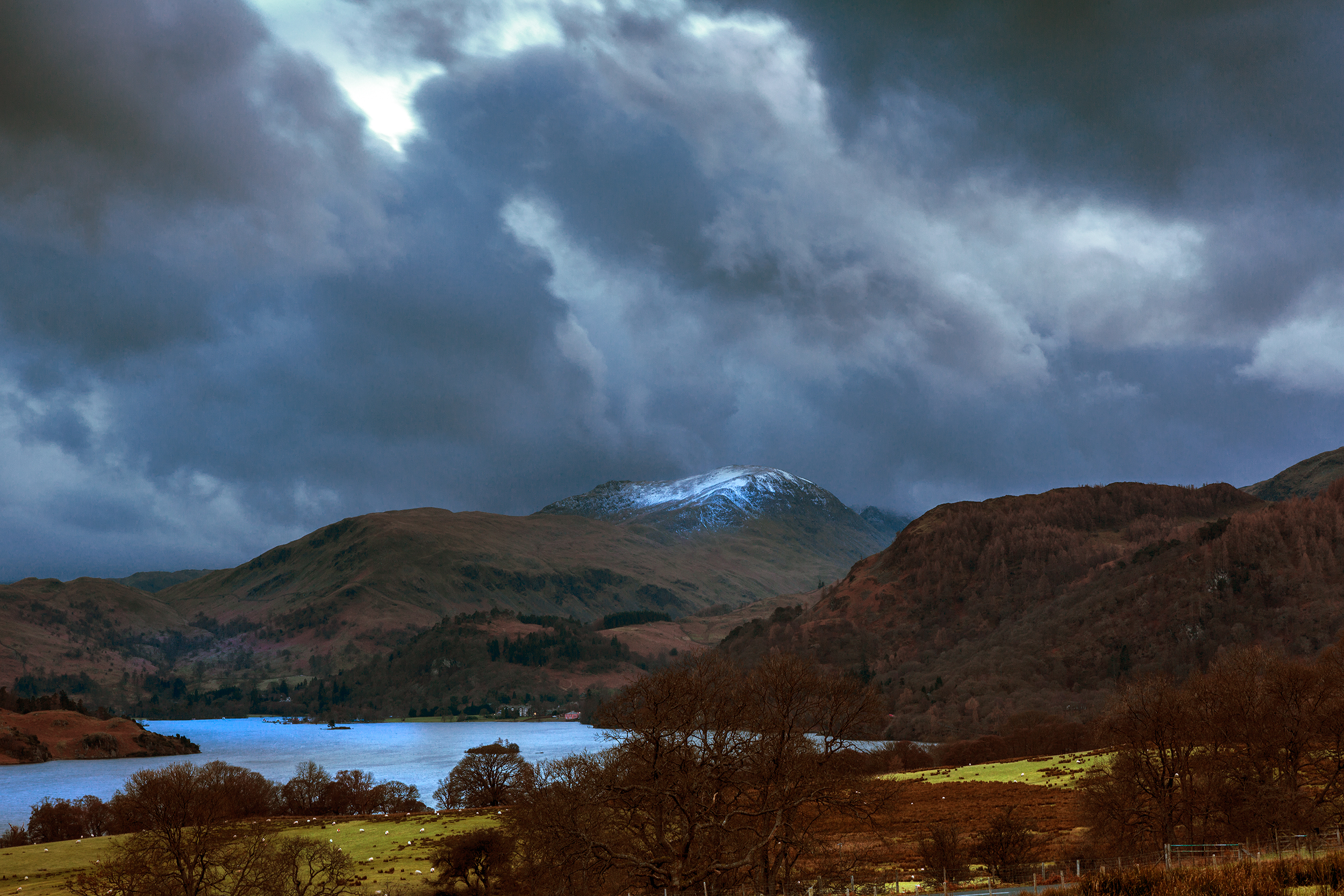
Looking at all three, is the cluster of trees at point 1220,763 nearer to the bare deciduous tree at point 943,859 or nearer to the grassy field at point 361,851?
the bare deciduous tree at point 943,859

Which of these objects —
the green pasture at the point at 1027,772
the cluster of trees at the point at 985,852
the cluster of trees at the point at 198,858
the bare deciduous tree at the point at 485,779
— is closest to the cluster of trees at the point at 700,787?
the cluster of trees at the point at 985,852

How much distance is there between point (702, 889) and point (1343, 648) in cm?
7283

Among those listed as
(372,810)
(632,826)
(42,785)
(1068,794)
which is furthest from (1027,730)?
(42,785)

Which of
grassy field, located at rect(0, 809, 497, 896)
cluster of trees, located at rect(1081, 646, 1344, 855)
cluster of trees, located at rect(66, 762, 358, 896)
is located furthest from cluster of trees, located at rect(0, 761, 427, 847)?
cluster of trees, located at rect(1081, 646, 1344, 855)

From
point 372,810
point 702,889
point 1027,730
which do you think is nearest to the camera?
point 702,889

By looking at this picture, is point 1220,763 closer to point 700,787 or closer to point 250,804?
point 700,787

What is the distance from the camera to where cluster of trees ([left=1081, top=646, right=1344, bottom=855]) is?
5572cm

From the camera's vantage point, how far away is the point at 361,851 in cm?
7562

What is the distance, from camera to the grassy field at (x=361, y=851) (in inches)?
2680

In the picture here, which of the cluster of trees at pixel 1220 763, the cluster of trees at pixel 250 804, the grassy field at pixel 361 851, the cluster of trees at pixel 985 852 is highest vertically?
the cluster of trees at pixel 1220 763

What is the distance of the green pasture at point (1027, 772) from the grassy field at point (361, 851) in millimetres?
52046

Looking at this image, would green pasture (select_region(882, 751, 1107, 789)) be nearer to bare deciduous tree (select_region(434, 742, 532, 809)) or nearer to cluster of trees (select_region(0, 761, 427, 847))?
bare deciduous tree (select_region(434, 742, 532, 809))

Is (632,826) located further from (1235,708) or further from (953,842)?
(1235,708)

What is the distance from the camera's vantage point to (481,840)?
67812 mm
